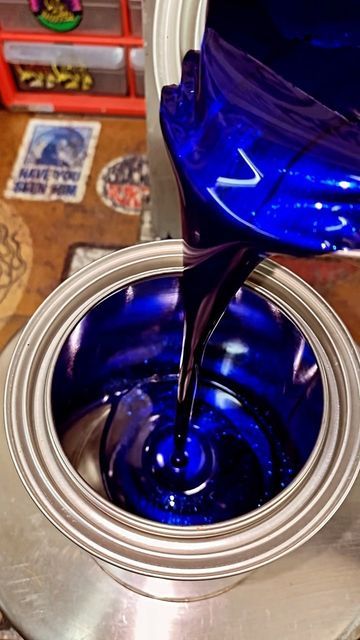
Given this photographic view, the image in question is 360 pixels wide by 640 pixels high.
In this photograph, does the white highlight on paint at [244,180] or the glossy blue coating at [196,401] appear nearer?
the white highlight on paint at [244,180]

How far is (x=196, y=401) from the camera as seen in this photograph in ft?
3.32

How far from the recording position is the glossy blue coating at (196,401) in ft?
2.87

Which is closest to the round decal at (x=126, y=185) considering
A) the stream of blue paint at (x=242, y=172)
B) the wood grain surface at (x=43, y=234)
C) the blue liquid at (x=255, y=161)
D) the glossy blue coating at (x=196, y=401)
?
the wood grain surface at (x=43, y=234)

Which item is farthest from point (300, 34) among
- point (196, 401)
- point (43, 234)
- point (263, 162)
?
point (43, 234)

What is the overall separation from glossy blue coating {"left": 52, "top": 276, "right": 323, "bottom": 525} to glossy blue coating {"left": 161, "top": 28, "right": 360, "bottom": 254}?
0.83ft

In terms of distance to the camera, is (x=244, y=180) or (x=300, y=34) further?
(x=300, y=34)

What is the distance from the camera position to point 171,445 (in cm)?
96

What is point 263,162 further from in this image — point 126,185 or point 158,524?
point 126,185

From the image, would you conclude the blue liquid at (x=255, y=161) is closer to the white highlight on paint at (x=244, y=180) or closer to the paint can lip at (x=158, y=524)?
the white highlight on paint at (x=244, y=180)

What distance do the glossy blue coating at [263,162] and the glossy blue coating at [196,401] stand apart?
25 centimetres

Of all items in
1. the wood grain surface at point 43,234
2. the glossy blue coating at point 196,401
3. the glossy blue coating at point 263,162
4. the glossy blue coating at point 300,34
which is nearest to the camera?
the glossy blue coating at point 263,162

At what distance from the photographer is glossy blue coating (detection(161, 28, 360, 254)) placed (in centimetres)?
58

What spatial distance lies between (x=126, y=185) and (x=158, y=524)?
0.75 m

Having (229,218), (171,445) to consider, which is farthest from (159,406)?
(229,218)
